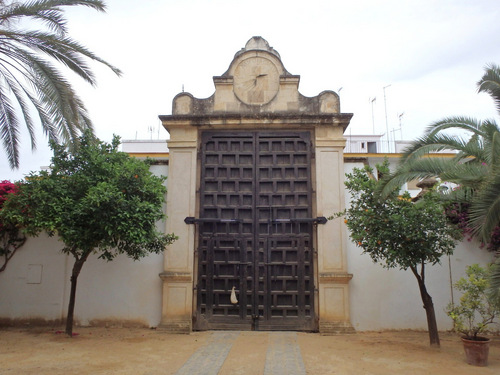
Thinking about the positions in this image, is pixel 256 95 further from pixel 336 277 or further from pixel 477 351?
pixel 477 351

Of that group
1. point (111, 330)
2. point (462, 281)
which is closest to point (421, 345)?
point (462, 281)

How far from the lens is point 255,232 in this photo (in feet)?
29.6

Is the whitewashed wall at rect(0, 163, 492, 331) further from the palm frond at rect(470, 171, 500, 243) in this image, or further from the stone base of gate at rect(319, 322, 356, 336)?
the palm frond at rect(470, 171, 500, 243)

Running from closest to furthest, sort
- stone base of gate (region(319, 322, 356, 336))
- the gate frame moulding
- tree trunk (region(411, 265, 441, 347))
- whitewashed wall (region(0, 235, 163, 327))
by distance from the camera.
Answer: tree trunk (region(411, 265, 441, 347)) < stone base of gate (region(319, 322, 356, 336)) < the gate frame moulding < whitewashed wall (region(0, 235, 163, 327))

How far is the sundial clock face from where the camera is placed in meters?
9.57

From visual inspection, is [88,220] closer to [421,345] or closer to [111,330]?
[111,330]

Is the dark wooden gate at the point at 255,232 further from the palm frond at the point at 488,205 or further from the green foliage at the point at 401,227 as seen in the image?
the palm frond at the point at 488,205

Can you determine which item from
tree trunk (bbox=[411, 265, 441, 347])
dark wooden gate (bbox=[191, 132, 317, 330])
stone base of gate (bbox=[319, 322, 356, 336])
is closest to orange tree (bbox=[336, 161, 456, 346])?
tree trunk (bbox=[411, 265, 441, 347])

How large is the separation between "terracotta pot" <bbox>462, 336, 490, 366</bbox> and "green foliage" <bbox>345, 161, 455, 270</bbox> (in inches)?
52.4

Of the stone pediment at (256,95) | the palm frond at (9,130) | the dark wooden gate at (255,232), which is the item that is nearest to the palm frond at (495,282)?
the dark wooden gate at (255,232)

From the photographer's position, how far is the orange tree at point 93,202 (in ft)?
24.0

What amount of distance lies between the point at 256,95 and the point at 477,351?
6315 mm

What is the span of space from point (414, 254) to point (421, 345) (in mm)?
1750

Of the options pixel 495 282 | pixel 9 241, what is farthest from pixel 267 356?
pixel 9 241
